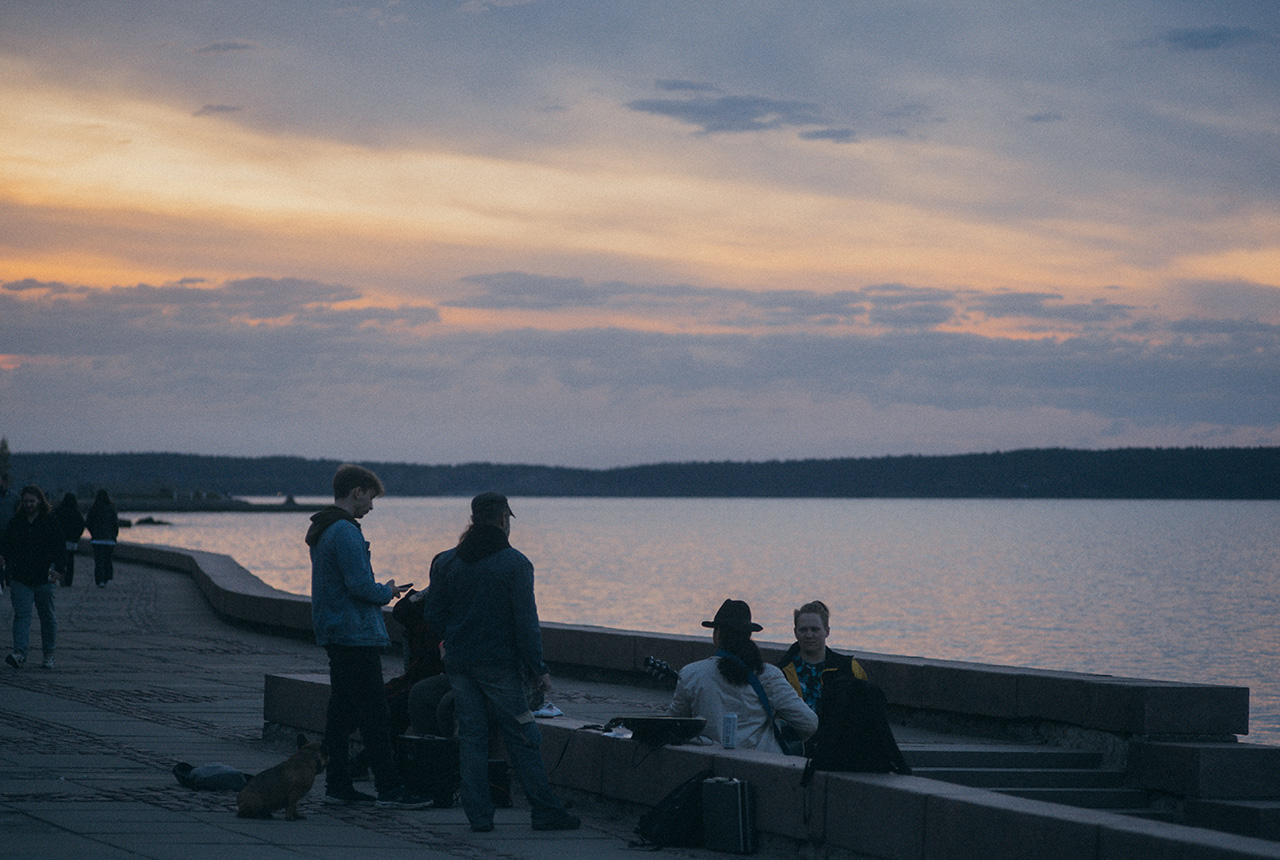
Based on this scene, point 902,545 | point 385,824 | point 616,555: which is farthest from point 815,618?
point 902,545

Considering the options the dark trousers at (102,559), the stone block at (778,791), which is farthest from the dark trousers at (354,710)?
the dark trousers at (102,559)

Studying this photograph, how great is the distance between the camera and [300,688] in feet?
36.5

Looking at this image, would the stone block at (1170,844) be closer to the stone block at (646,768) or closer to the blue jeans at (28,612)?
the stone block at (646,768)

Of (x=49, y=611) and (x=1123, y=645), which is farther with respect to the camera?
(x=1123, y=645)

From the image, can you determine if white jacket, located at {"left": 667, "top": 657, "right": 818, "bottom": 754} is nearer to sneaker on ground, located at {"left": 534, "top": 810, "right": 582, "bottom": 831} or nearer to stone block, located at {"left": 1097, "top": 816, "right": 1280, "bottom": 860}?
sneaker on ground, located at {"left": 534, "top": 810, "right": 582, "bottom": 831}

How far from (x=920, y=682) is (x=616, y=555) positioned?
3386 inches

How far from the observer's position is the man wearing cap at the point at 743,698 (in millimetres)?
8539

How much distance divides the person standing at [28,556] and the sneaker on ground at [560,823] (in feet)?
29.7

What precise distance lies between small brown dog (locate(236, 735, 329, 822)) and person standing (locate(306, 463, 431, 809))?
423mm

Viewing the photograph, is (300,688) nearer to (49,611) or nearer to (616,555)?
(49,611)

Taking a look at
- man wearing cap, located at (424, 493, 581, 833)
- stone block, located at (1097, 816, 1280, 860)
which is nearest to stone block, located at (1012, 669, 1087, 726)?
man wearing cap, located at (424, 493, 581, 833)

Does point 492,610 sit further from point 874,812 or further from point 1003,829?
point 1003,829

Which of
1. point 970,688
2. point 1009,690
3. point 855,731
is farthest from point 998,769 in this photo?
point 855,731

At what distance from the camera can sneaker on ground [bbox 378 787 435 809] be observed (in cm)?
888
